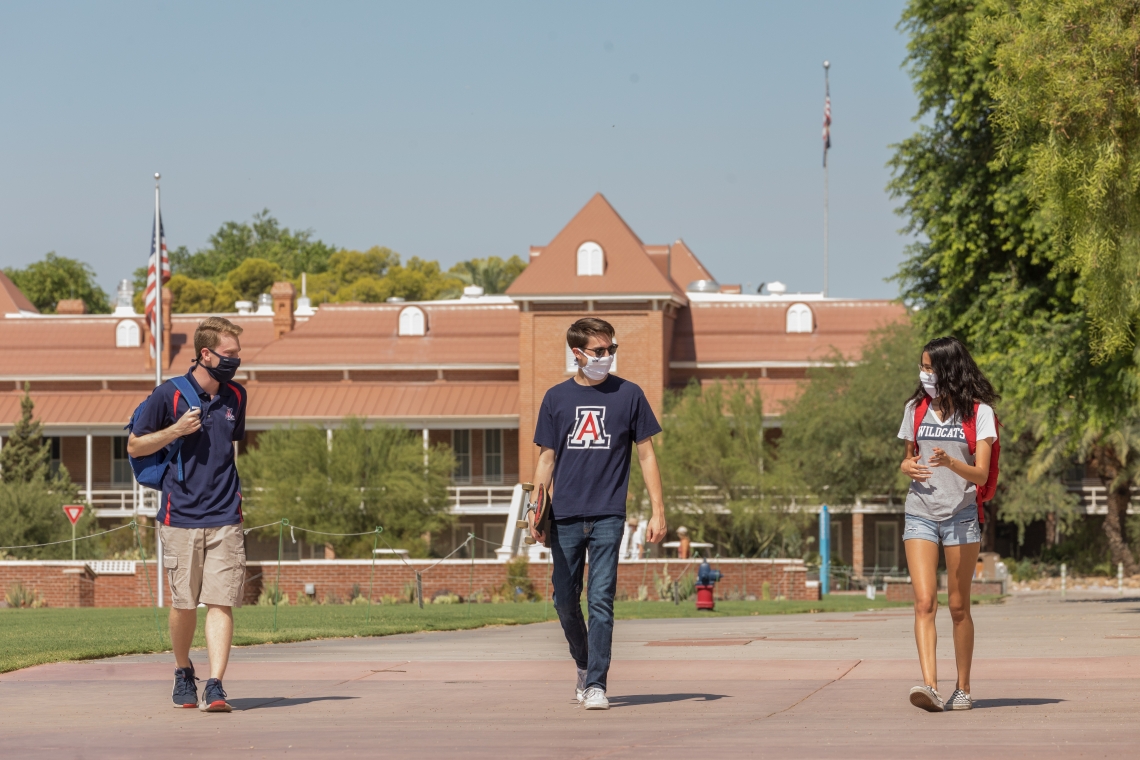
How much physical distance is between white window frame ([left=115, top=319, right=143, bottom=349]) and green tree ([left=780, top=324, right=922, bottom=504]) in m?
25.1

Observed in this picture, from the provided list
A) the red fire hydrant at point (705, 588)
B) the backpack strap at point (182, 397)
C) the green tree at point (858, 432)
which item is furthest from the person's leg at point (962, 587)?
the green tree at point (858, 432)

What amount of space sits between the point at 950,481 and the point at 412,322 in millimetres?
49962

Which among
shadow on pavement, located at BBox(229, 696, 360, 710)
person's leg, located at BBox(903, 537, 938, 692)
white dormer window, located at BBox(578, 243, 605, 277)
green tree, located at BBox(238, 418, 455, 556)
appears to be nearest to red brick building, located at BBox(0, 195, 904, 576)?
white dormer window, located at BBox(578, 243, 605, 277)

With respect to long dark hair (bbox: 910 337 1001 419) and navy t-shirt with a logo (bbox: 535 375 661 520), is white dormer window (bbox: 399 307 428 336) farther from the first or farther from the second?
long dark hair (bbox: 910 337 1001 419)

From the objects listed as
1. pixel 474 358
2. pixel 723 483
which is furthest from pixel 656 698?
pixel 474 358

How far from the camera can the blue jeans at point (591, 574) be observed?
771 centimetres

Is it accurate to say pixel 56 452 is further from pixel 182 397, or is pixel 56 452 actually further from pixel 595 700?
pixel 595 700

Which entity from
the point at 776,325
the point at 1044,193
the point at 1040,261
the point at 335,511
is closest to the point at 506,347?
the point at 776,325

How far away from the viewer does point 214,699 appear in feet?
24.7

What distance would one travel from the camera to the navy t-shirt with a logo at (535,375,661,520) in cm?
778

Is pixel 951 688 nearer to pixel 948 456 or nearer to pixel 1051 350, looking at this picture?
pixel 948 456

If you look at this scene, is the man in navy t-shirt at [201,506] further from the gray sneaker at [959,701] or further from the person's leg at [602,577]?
the gray sneaker at [959,701]

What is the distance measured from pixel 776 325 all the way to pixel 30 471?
84.4 feet

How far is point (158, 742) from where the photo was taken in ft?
21.3
